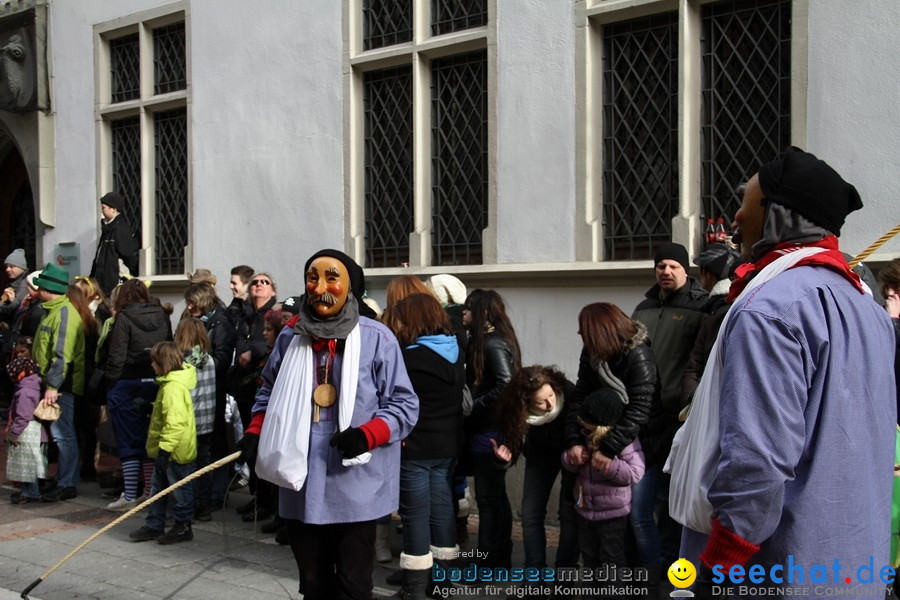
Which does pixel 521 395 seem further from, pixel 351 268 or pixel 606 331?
pixel 351 268

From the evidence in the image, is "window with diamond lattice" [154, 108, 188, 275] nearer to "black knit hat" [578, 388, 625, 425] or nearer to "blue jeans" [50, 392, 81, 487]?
"blue jeans" [50, 392, 81, 487]

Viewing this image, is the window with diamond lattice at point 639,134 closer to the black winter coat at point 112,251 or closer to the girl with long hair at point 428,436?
the girl with long hair at point 428,436

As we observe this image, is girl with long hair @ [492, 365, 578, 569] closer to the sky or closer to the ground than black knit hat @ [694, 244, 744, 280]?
closer to the ground

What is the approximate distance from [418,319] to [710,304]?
5.34ft

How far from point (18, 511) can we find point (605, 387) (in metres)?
5.81

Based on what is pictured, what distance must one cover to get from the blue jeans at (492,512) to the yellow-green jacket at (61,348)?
4547 millimetres

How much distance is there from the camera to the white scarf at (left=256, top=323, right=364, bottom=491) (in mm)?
4594

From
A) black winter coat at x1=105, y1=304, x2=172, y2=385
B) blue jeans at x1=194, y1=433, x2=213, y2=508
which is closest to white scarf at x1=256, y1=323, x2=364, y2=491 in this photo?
blue jeans at x1=194, y1=433, x2=213, y2=508

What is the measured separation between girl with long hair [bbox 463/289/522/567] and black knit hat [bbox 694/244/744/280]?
4.14 feet

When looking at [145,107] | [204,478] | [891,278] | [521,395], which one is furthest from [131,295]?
[891,278]

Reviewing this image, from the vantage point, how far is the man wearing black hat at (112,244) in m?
11.4

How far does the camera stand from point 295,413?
4664mm

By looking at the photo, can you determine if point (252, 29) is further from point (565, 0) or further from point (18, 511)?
point (18, 511)

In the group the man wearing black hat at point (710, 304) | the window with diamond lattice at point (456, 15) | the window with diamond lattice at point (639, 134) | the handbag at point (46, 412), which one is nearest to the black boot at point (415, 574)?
the man wearing black hat at point (710, 304)
